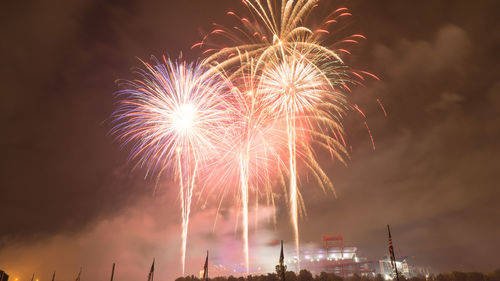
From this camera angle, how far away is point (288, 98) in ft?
127

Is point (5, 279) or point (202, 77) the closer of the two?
point (202, 77)

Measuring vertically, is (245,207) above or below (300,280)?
above

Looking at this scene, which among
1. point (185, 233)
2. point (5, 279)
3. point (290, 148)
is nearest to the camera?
point (290, 148)

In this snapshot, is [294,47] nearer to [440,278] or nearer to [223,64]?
[223,64]

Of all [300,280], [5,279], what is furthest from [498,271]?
[5,279]

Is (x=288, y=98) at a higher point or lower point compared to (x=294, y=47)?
lower

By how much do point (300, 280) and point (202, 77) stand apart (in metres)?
88.1

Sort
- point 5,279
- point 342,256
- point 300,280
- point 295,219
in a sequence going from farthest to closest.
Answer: point 342,256 < point 300,280 < point 5,279 < point 295,219

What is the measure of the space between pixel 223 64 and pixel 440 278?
105 m

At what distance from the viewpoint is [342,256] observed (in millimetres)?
186625

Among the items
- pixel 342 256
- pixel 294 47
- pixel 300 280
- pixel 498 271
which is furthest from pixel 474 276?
pixel 294 47

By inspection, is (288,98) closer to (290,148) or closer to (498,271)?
(290,148)

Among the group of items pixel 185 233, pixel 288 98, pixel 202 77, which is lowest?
pixel 185 233

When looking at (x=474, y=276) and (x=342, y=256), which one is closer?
(x=474, y=276)
